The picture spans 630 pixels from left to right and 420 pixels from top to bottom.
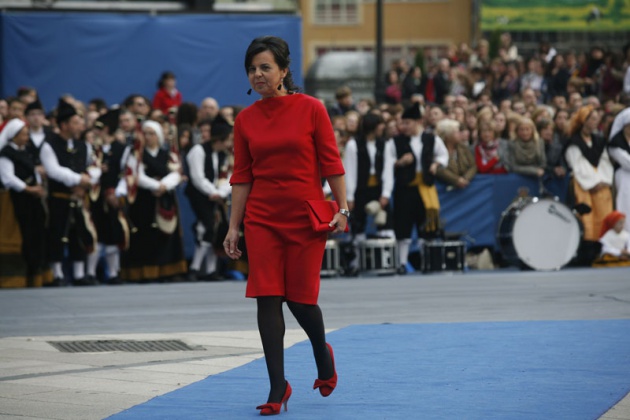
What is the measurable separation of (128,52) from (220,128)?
235 inches

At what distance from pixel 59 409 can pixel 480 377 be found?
2.56m

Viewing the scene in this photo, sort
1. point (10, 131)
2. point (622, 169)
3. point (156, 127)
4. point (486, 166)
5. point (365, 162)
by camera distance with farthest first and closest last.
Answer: point (486, 166), point (622, 169), point (365, 162), point (156, 127), point (10, 131)

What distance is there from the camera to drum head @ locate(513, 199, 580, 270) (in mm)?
18484

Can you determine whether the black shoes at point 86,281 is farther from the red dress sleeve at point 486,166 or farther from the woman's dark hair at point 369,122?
the red dress sleeve at point 486,166

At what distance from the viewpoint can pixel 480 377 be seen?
30.3 feet

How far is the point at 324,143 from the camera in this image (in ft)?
26.8

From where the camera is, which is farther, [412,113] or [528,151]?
[528,151]

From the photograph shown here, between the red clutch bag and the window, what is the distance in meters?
52.3

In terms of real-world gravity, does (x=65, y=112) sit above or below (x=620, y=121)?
above

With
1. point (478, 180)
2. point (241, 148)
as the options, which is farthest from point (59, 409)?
point (478, 180)

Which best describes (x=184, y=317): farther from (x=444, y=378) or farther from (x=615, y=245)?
(x=615, y=245)

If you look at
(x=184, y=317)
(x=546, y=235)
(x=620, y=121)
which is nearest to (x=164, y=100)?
(x=546, y=235)

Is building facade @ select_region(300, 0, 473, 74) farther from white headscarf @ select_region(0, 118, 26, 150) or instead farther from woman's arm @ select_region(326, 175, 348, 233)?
woman's arm @ select_region(326, 175, 348, 233)

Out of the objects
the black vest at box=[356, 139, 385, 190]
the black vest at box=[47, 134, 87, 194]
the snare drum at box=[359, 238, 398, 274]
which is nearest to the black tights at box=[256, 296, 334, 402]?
the black vest at box=[47, 134, 87, 194]
